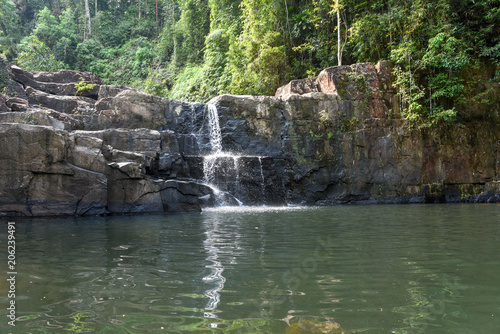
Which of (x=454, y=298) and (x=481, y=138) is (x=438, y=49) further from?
(x=454, y=298)

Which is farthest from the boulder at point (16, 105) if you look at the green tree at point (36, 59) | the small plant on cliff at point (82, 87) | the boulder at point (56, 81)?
the green tree at point (36, 59)

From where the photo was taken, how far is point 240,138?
682 inches

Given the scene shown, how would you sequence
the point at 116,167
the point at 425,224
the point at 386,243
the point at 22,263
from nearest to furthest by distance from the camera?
the point at 22,263 → the point at 386,243 → the point at 425,224 → the point at 116,167

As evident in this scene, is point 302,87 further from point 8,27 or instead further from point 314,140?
point 8,27

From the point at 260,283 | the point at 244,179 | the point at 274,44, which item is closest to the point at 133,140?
the point at 244,179

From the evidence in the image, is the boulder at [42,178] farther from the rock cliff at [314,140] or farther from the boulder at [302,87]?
the boulder at [302,87]

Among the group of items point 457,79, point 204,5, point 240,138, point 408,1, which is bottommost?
point 240,138

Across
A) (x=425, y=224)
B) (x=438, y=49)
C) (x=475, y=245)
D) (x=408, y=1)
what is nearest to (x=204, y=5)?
(x=408, y=1)

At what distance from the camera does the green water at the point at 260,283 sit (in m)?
2.74

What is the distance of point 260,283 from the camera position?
3.74 meters

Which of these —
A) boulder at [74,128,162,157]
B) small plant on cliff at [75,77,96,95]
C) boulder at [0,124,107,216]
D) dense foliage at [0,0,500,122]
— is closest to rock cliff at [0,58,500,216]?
boulder at [74,128,162,157]

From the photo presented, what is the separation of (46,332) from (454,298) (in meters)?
3.16

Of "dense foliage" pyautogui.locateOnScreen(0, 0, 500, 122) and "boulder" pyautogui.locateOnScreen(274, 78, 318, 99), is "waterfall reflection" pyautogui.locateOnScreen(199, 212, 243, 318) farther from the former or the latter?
"dense foliage" pyautogui.locateOnScreen(0, 0, 500, 122)

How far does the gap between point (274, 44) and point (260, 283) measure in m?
20.5
